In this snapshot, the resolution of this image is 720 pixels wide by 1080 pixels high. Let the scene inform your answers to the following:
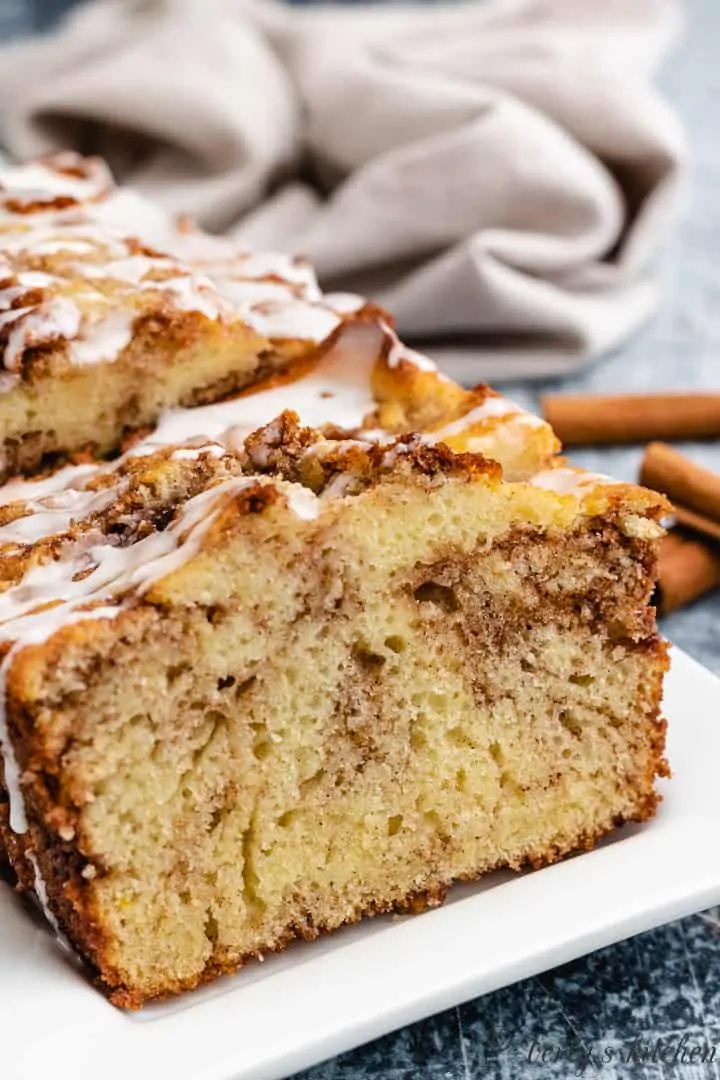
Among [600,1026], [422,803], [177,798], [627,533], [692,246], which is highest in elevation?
[627,533]

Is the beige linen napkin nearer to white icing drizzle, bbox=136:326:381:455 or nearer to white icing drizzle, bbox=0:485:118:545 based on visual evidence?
white icing drizzle, bbox=136:326:381:455

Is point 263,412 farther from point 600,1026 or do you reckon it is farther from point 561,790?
point 600,1026

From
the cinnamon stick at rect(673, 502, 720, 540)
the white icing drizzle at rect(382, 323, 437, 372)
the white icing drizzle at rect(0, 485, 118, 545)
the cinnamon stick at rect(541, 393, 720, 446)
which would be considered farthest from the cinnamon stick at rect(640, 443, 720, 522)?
the white icing drizzle at rect(0, 485, 118, 545)

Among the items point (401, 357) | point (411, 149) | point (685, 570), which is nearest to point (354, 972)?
point (401, 357)

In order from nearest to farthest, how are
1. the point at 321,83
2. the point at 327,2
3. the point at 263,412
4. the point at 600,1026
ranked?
the point at 600,1026 → the point at 263,412 → the point at 321,83 → the point at 327,2

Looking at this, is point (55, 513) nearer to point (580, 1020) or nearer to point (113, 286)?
point (113, 286)

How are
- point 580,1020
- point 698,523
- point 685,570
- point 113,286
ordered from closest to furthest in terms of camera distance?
point 580,1020 → point 113,286 → point 685,570 → point 698,523

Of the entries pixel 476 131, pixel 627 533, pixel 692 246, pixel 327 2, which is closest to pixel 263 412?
pixel 627 533
